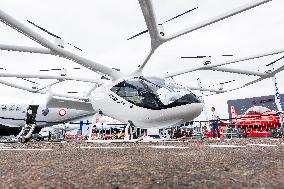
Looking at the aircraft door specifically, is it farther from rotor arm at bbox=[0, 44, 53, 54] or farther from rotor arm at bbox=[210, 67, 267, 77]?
rotor arm at bbox=[210, 67, 267, 77]

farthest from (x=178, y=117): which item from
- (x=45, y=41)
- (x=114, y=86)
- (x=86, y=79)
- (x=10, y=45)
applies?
(x=86, y=79)

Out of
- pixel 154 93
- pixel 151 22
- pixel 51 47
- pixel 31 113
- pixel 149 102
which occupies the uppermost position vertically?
pixel 151 22

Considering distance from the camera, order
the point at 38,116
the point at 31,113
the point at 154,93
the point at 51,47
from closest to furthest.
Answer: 1. the point at 154,93
2. the point at 51,47
3. the point at 31,113
4. the point at 38,116

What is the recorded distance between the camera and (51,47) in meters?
15.4

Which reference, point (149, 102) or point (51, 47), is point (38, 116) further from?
point (149, 102)

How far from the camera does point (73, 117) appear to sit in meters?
23.2

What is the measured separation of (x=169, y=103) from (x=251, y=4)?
7.62 metres

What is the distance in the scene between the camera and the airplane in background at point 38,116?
2331 cm

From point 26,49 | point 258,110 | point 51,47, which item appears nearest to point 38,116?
point 26,49

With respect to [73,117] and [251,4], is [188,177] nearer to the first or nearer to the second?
[251,4]

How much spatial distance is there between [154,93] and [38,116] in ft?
55.1

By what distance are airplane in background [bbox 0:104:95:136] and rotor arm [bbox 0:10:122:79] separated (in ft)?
25.5

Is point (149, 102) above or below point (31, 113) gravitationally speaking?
below

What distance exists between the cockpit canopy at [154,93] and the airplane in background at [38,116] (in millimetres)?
12868
